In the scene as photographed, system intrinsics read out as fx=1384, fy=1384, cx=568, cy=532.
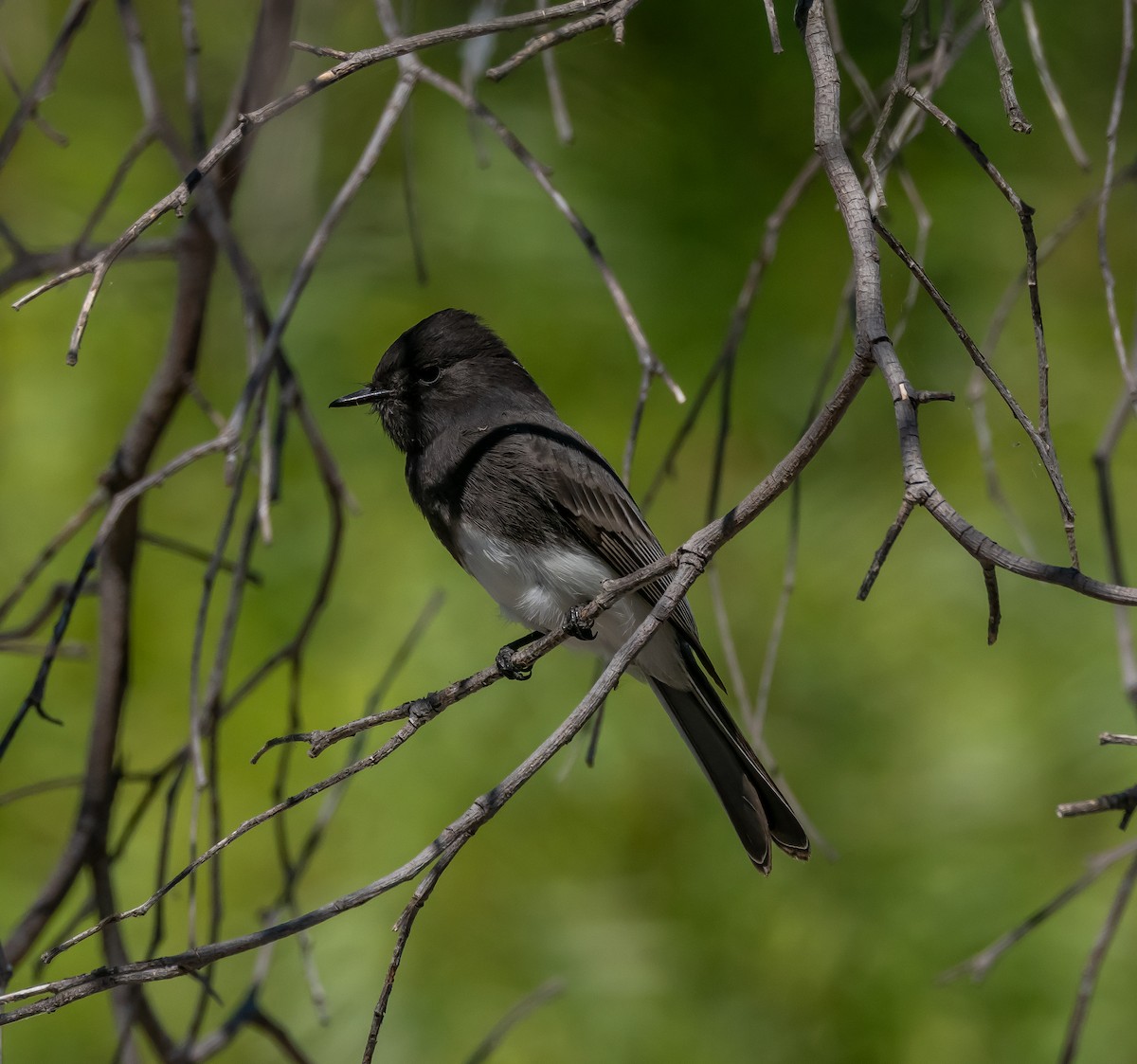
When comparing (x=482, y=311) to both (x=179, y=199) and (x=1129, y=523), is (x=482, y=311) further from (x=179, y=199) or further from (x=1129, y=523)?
(x=179, y=199)

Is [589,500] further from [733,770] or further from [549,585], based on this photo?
[733,770]

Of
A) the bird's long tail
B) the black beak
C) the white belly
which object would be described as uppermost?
the black beak

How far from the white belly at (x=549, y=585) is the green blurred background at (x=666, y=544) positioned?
334 mm

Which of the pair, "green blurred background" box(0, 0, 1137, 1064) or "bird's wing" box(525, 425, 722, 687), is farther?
"green blurred background" box(0, 0, 1137, 1064)

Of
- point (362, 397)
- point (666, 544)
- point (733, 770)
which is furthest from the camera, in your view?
point (666, 544)

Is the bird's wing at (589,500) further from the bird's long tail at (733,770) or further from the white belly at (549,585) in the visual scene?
Result: the bird's long tail at (733,770)

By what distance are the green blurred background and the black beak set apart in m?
0.51

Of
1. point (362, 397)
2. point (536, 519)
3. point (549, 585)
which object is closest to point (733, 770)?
point (549, 585)

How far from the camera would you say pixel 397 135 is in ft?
12.8

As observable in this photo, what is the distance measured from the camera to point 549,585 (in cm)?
294

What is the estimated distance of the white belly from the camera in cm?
289

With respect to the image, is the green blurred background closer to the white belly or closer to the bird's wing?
the white belly

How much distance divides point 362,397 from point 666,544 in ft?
3.02

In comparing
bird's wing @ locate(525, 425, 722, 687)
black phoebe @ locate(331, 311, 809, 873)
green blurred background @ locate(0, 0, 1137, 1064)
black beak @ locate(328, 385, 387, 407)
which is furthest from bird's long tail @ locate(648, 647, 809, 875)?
black beak @ locate(328, 385, 387, 407)
